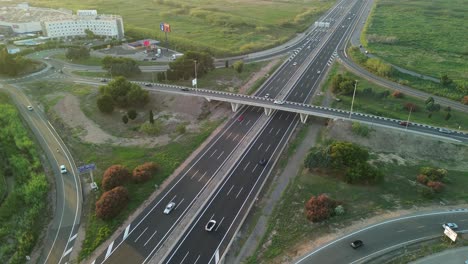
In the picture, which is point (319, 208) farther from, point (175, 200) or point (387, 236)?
point (175, 200)

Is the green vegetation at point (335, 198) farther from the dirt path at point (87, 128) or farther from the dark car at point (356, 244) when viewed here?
the dirt path at point (87, 128)

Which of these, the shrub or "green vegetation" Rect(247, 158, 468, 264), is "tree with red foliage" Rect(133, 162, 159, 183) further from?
the shrub

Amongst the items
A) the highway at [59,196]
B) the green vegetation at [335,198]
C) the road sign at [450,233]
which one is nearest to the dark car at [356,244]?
the green vegetation at [335,198]

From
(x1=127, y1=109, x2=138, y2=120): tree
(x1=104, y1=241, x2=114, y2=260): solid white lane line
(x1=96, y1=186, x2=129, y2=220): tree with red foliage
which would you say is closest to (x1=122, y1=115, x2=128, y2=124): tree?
(x1=127, y1=109, x2=138, y2=120): tree

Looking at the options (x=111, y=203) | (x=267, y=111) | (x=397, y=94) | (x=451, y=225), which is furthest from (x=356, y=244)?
(x=397, y=94)

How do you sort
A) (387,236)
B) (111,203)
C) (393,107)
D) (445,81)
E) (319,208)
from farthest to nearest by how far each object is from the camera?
(445,81) → (393,107) → (111,203) → (319,208) → (387,236)

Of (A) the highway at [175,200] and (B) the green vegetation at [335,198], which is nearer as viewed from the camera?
(A) the highway at [175,200]
